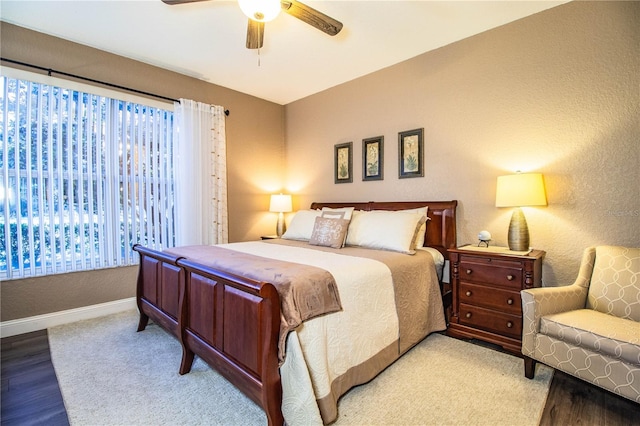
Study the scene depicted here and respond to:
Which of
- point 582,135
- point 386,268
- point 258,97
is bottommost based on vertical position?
point 386,268

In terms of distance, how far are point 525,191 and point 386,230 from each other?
1129 millimetres

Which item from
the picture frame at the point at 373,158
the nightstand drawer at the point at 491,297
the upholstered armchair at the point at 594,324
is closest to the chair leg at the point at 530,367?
the upholstered armchair at the point at 594,324

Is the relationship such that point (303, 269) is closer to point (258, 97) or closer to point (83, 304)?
point (83, 304)

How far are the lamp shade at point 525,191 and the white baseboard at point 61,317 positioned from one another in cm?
390

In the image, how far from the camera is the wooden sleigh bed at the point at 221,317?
143cm

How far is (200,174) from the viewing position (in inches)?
148

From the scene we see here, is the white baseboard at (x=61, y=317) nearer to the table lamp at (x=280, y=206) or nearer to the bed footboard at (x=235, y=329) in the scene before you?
the bed footboard at (x=235, y=329)

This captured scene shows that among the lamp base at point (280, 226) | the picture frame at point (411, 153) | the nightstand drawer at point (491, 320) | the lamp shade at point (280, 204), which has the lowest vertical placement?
the nightstand drawer at point (491, 320)

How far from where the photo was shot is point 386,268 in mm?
2141

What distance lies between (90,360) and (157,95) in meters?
2.77

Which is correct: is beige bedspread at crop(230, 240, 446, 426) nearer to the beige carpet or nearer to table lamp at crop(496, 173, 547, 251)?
the beige carpet

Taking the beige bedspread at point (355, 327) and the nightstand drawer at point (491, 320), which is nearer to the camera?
the beige bedspread at point (355, 327)

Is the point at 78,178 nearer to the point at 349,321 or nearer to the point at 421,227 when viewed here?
the point at 349,321

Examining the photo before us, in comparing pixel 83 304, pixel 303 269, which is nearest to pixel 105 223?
pixel 83 304
